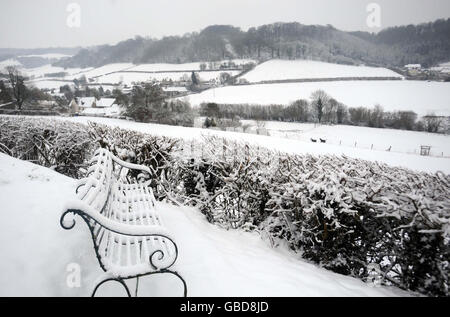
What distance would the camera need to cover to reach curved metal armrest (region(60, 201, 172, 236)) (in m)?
2.04

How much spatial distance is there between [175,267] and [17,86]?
213 ft

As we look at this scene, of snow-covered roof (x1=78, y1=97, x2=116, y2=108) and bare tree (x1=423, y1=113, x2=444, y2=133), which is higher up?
snow-covered roof (x1=78, y1=97, x2=116, y2=108)

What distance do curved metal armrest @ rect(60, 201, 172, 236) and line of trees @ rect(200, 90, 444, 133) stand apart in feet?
196

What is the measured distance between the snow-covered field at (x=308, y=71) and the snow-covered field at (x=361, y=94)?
1051 cm

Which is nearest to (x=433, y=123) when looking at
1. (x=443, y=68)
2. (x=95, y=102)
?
(x=443, y=68)

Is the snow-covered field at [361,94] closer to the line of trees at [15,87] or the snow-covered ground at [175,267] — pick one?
the line of trees at [15,87]

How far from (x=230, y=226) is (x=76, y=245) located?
92.9 inches

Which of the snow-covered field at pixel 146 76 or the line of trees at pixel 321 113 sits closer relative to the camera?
the line of trees at pixel 321 113

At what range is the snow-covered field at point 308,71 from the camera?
326ft

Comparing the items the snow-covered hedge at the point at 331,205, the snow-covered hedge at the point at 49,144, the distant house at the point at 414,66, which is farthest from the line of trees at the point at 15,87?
the distant house at the point at 414,66

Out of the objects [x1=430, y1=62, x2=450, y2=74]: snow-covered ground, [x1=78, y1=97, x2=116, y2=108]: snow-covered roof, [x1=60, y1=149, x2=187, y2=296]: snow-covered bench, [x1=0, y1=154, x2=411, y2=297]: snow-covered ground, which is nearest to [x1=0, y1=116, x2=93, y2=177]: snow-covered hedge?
[x1=0, y1=154, x2=411, y2=297]: snow-covered ground

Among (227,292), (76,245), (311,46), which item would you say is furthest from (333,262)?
(311,46)

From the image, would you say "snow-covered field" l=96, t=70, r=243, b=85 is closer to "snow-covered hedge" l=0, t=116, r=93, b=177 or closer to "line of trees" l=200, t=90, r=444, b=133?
"line of trees" l=200, t=90, r=444, b=133
